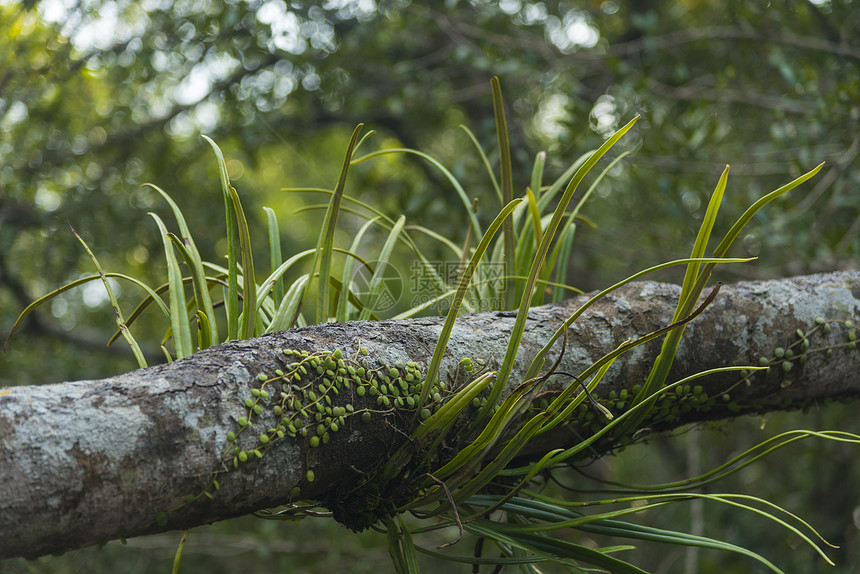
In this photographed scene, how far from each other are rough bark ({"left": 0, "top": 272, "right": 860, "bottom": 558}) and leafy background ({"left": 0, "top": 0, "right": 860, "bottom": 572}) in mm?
995

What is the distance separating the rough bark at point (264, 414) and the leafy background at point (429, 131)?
995 mm

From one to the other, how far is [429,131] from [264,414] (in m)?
2.40

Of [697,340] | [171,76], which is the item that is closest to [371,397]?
[697,340]

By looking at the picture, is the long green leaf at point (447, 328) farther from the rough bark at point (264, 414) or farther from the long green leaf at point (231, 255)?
the long green leaf at point (231, 255)

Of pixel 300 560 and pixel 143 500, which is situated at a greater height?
pixel 143 500

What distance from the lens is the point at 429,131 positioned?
2730 millimetres

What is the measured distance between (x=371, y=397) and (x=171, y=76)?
85.1 inches

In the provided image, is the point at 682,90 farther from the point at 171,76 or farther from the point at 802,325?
the point at 171,76

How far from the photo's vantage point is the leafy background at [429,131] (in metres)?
1.78

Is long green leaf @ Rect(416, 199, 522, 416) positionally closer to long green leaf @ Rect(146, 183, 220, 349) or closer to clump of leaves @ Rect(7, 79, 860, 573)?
clump of leaves @ Rect(7, 79, 860, 573)

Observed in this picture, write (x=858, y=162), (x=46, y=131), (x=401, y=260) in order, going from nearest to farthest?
(x=858, y=162), (x=46, y=131), (x=401, y=260)

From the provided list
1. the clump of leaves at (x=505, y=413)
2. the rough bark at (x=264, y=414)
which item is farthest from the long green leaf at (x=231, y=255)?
the rough bark at (x=264, y=414)

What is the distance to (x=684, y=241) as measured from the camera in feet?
6.46

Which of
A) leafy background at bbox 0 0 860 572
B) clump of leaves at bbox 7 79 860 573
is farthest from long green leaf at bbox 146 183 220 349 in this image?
leafy background at bbox 0 0 860 572
